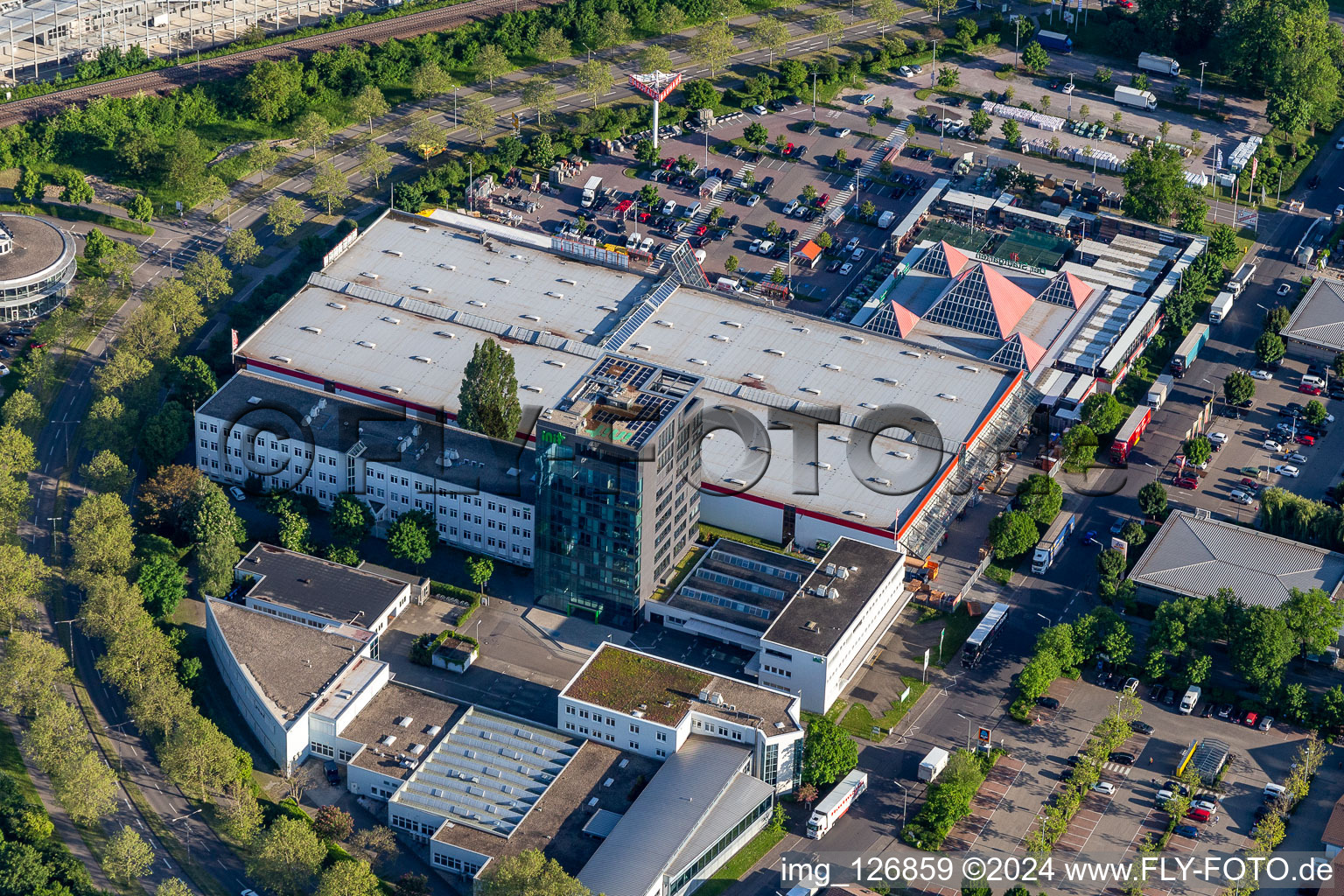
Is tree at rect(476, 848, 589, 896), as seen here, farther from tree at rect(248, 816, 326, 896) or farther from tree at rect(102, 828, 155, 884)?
tree at rect(102, 828, 155, 884)

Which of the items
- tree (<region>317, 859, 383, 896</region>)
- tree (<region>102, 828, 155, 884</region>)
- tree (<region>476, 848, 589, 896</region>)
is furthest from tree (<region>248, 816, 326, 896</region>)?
tree (<region>476, 848, 589, 896</region>)

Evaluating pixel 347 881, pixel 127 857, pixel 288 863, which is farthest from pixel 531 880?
pixel 127 857

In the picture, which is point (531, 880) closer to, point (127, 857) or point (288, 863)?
point (288, 863)

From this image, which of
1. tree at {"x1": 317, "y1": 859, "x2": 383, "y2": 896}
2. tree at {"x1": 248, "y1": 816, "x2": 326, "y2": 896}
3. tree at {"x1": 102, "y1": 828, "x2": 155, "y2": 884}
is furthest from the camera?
tree at {"x1": 102, "y1": 828, "x2": 155, "y2": 884}

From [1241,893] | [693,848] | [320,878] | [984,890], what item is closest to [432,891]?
[320,878]

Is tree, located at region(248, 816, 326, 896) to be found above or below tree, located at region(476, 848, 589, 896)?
below
